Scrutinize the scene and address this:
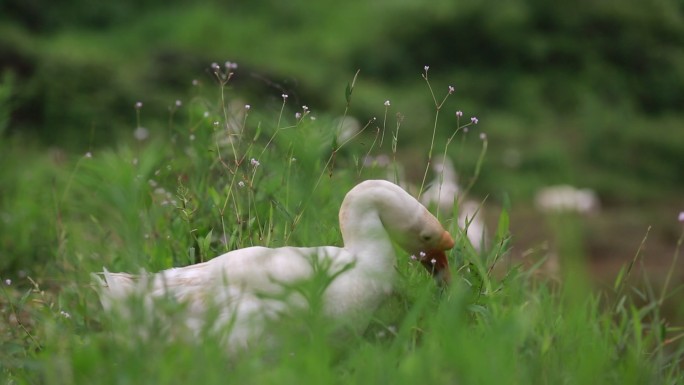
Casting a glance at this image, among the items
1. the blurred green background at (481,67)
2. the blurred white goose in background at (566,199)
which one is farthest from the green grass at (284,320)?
the blurred green background at (481,67)

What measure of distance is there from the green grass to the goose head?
0.14 meters

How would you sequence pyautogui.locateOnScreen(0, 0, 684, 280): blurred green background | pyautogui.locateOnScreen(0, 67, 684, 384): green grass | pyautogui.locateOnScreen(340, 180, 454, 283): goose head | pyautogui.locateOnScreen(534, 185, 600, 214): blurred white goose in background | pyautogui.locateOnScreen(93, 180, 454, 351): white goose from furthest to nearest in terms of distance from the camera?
pyautogui.locateOnScreen(0, 0, 684, 280): blurred green background → pyautogui.locateOnScreen(534, 185, 600, 214): blurred white goose in background → pyautogui.locateOnScreen(340, 180, 454, 283): goose head → pyautogui.locateOnScreen(93, 180, 454, 351): white goose → pyautogui.locateOnScreen(0, 67, 684, 384): green grass

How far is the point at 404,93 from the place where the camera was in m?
11.3

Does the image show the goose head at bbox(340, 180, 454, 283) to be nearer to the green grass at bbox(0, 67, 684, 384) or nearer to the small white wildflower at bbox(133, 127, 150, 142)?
the green grass at bbox(0, 67, 684, 384)

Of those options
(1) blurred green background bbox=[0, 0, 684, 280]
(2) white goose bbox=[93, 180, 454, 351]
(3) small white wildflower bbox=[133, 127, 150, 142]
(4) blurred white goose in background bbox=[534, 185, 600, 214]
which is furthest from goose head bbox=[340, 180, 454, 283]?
(1) blurred green background bbox=[0, 0, 684, 280]

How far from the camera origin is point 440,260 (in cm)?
322

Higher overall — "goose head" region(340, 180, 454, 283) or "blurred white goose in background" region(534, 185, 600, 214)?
"goose head" region(340, 180, 454, 283)

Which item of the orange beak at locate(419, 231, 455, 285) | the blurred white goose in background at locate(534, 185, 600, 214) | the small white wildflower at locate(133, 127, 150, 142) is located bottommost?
the blurred white goose in background at locate(534, 185, 600, 214)

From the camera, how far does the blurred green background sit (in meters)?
9.80

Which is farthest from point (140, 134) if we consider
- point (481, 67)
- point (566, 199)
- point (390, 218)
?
point (481, 67)

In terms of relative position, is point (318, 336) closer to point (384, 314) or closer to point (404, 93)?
point (384, 314)

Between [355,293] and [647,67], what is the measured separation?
31.2 feet

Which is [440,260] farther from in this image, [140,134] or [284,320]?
[140,134]

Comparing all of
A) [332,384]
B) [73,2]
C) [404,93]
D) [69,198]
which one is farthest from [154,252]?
[73,2]
